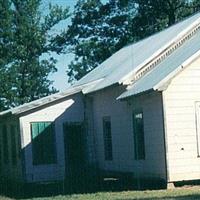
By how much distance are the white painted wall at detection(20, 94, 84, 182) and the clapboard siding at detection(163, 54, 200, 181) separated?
24.1 ft

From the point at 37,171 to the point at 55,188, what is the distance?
2.17 metres

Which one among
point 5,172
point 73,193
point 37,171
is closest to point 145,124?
point 73,193

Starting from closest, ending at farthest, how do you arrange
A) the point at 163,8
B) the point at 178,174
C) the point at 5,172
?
the point at 178,174 < the point at 5,172 < the point at 163,8

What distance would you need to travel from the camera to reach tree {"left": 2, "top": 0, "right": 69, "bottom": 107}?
44.5 meters

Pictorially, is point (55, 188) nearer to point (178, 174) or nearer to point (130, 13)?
point (178, 174)

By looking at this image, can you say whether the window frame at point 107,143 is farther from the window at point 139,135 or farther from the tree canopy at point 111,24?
the tree canopy at point 111,24

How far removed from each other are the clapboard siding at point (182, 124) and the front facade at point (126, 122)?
33mm

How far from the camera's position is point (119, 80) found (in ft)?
71.1

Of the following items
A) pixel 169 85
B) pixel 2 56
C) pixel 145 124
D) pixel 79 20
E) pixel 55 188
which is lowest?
pixel 55 188

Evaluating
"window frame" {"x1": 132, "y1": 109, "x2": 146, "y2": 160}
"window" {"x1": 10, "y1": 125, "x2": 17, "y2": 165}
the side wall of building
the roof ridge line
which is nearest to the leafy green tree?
the side wall of building

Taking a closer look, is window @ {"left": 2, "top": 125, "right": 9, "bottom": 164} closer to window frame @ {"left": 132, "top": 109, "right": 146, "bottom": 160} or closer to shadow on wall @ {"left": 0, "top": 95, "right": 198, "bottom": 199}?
shadow on wall @ {"left": 0, "top": 95, "right": 198, "bottom": 199}

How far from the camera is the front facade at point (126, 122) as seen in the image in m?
18.6

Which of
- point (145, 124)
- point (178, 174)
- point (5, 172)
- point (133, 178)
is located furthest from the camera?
point (5, 172)

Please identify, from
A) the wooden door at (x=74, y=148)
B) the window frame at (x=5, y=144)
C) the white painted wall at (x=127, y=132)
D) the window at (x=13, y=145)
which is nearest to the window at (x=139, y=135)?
the white painted wall at (x=127, y=132)
